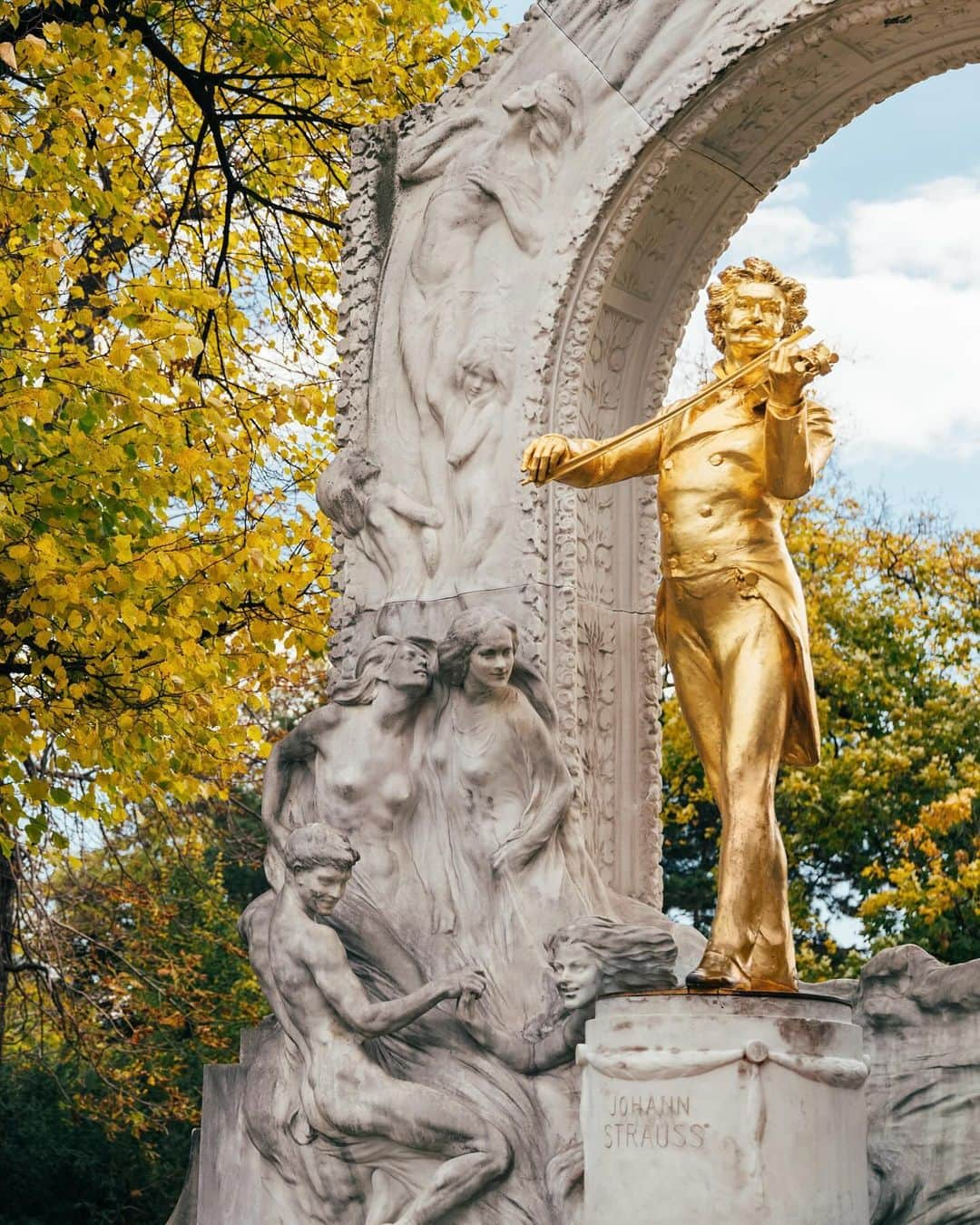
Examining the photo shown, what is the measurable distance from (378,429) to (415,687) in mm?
1470

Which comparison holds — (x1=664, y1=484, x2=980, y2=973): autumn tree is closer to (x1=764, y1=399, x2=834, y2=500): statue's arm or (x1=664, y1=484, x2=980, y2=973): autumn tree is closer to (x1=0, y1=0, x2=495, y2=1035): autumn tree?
(x1=0, y1=0, x2=495, y2=1035): autumn tree

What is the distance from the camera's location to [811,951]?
58.9ft

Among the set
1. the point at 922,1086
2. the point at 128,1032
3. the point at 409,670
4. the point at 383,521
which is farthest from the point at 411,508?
the point at 128,1032

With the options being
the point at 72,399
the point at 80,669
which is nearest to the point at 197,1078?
→ the point at 80,669

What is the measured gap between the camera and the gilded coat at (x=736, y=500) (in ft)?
24.2

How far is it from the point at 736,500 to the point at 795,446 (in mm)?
476

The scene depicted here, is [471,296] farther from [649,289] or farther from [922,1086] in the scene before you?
[922,1086]

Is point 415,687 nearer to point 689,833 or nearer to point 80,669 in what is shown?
point 80,669

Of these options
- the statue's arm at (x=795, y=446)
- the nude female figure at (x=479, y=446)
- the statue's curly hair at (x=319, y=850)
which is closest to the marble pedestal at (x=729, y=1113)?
the statue's curly hair at (x=319, y=850)

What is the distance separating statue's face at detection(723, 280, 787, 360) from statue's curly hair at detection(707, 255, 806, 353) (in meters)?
0.03

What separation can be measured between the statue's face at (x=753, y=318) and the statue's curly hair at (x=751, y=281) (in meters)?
0.03

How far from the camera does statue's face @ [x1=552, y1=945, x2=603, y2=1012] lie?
762 centimetres

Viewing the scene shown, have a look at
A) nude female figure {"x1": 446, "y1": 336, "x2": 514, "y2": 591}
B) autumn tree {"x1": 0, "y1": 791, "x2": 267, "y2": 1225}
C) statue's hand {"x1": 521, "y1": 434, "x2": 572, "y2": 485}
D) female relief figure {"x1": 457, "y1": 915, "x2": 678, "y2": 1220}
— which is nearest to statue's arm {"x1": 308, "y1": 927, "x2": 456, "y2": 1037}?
female relief figure {"x1": 457, "y1": 915, "x2": 678, "y2": 1220}

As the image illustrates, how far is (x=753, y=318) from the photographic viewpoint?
757 centimetres
